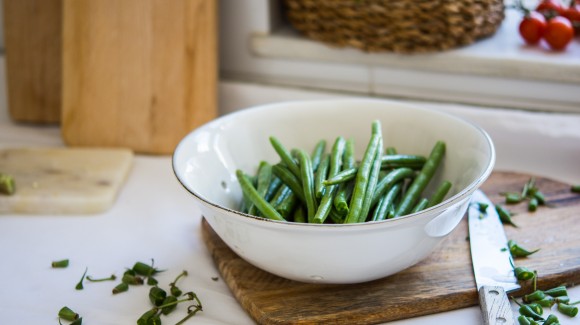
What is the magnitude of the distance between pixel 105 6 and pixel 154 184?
41cm

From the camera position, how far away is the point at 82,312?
1.02 meters

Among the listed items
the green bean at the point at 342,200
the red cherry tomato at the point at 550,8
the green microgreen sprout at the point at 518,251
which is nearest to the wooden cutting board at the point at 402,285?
the green microgreen sprout at the point at 518,251

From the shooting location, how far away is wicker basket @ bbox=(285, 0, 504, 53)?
142 cm

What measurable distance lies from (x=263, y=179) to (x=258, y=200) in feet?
0.33

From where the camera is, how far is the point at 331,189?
1.03 m

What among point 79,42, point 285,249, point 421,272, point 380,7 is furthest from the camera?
point 79,42

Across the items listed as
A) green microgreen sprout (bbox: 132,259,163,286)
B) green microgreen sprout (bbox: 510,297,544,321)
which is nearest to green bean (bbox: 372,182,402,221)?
green microgreen sprout (bbox: 510,297,544,321)

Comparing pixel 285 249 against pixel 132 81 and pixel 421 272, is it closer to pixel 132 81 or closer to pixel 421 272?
pixel 421 272

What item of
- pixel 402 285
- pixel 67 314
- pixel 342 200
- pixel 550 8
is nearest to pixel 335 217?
pixel 342 200

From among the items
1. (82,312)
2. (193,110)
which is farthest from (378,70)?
(82,312)

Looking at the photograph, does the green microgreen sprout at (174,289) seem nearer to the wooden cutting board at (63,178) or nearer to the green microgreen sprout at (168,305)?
the green microgreen sprout at (168,305)

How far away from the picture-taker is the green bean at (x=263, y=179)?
3.57 ft

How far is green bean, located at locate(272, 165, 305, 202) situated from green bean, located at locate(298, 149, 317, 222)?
1 cm

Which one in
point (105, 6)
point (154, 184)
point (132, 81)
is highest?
point (105, 6)
